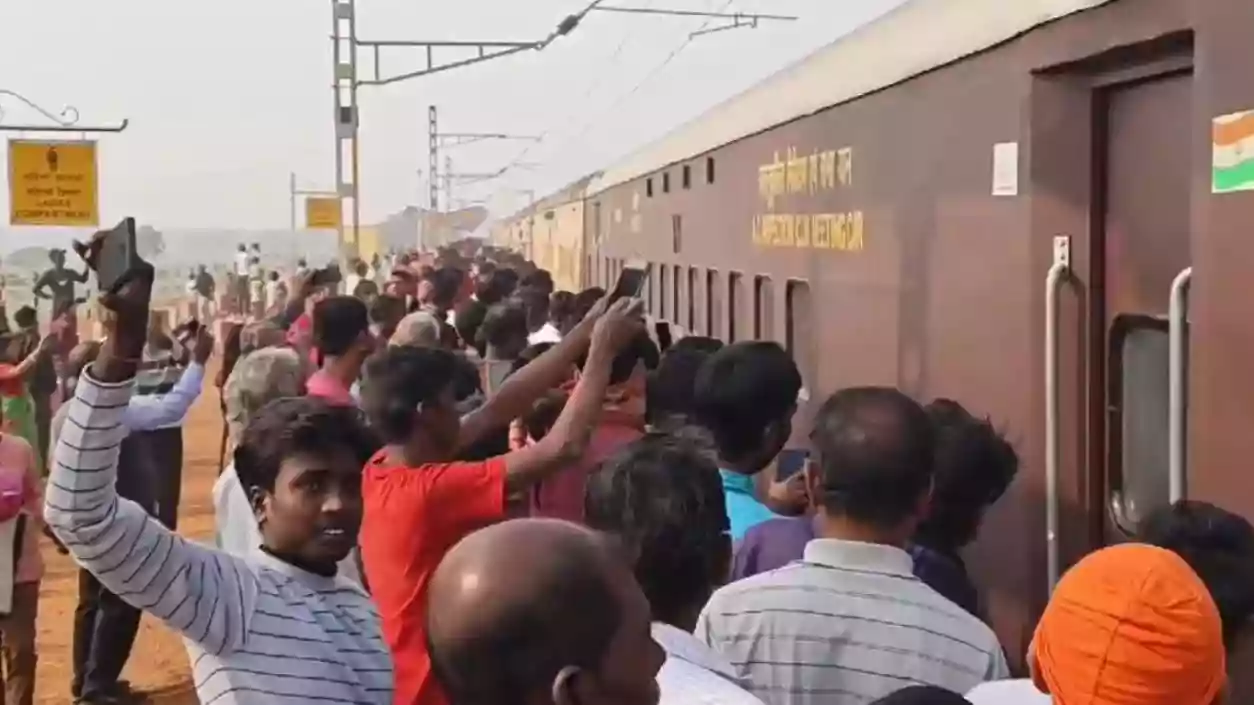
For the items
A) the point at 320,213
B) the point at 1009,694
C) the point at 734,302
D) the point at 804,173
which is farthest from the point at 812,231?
the point at 320,213

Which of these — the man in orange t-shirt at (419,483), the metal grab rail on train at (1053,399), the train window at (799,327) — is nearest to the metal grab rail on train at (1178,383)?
the metal grab rail on train at (1053,399)

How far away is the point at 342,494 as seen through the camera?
9.35 feet

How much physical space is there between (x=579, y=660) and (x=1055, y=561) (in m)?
2.31

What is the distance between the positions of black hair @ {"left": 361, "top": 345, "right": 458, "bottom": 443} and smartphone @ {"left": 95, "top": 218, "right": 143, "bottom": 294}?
871 mm

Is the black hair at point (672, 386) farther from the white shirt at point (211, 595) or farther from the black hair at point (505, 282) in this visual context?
the black hair at point (505, 282)

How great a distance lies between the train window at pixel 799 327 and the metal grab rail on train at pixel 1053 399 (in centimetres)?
265

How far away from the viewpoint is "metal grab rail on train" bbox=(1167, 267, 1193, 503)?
3227 mm

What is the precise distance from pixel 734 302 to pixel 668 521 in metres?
5.77

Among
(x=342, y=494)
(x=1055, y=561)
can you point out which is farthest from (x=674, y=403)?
(x=342, y=494)

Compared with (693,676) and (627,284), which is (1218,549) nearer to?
(693,676)

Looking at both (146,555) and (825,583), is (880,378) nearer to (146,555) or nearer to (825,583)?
(825,583)

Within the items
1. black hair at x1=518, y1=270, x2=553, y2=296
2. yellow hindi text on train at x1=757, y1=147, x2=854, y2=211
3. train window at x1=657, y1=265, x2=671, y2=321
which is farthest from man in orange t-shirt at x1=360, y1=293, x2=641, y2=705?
train window at x1=657, y1=265, x2=671, y2=321

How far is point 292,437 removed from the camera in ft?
9.45

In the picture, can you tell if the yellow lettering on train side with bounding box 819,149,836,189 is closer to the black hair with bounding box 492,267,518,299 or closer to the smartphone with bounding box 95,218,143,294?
the smartphone with bounding box 95,218,143,294
